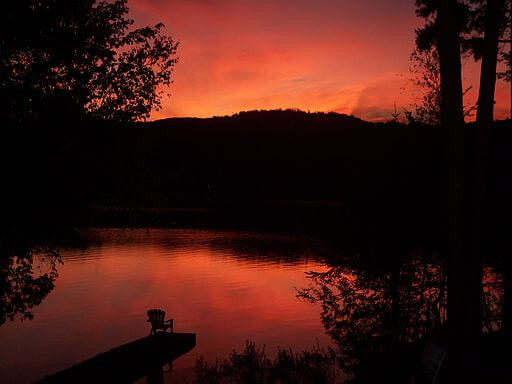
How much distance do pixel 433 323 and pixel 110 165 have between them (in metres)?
12.6

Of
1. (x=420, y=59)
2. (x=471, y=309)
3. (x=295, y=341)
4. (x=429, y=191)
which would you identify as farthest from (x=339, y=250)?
(x=295, y=341)

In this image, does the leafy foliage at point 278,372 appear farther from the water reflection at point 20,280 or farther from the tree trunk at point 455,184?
the tree trunk at point 455,184

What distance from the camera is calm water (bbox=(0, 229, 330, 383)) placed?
31.2 meters

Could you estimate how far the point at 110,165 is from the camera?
15.9m

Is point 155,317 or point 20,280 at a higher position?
point 20,280

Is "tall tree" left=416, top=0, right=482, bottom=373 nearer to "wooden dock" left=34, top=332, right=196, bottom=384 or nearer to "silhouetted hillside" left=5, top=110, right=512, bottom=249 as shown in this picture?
"silhouetted hillside" left=5, top=110, right=512, bottom=249

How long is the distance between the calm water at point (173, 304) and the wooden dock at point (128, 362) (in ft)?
6.64

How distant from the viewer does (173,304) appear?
45625 millimetres

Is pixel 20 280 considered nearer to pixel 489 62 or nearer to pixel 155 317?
pixel 155 317

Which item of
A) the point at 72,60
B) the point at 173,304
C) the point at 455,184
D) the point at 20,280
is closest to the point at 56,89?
the point at 72,60

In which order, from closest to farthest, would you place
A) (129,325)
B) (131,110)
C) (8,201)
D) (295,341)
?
(8,201), (131,110), (295,341), (129,325)

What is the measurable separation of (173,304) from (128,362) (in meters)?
26.7

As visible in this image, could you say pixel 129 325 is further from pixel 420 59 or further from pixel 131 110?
pixel 420 59

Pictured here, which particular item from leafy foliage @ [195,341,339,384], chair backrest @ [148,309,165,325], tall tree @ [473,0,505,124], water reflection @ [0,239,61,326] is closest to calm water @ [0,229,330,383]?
chair backrest @ [148,309,165,325]
